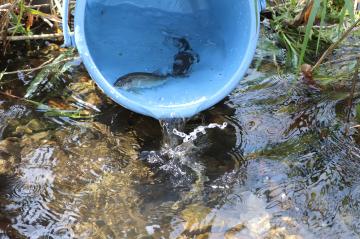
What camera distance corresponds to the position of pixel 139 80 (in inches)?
91.4

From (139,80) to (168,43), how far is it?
36 cm

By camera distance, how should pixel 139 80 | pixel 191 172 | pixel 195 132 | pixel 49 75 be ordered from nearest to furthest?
pixel 191 172 → pixel 195 132 → pixel 139 80 → pixel 49 75

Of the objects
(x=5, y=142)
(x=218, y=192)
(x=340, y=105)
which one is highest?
(x=340, y=105)

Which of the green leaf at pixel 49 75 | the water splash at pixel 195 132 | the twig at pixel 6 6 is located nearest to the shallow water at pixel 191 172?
the water splash at pixel 195 132

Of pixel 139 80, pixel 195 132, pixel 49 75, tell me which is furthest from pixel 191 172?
pixel 49 75

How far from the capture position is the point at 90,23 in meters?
2.34

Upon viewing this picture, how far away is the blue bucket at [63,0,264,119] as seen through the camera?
207 centimetres

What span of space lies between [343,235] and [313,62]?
1.19 m

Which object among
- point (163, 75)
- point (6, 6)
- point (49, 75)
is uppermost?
point (6, 6)

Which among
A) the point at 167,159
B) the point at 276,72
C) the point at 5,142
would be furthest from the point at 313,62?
the point at 5,142

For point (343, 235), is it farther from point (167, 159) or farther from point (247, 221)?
point (167, 159)

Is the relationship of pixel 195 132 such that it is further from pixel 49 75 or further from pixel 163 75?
pixel 49 75

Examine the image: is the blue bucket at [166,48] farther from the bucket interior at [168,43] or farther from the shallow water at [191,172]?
the shallow water at [191,172]

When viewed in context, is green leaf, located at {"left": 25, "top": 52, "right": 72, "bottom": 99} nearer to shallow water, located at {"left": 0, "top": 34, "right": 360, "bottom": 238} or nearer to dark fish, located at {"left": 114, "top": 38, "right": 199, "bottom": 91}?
shallow water, located at {"left": 0, "top": 34, "right": 360, "bottom": 238}
